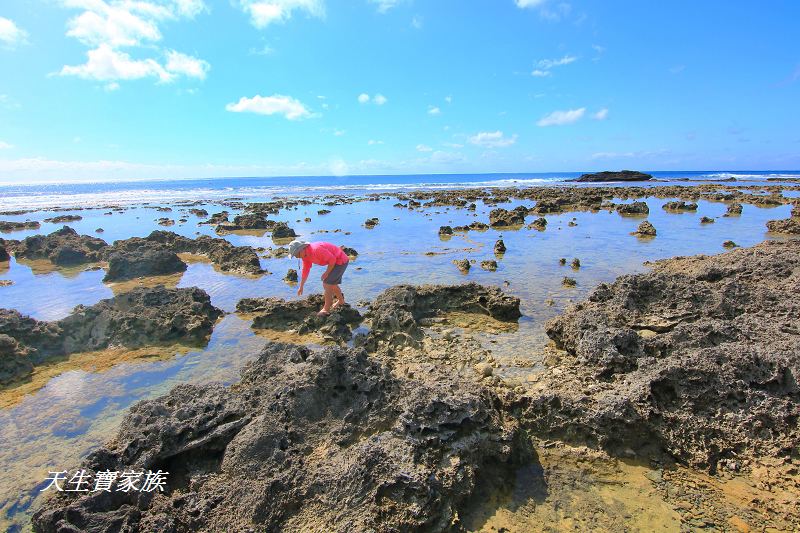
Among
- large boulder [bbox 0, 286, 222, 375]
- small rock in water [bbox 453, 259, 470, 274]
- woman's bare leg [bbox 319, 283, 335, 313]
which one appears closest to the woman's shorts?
woman's bare leg [bbox 319, 283, 335, 313]

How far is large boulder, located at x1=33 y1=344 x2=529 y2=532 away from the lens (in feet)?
11.0

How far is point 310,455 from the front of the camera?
391cm

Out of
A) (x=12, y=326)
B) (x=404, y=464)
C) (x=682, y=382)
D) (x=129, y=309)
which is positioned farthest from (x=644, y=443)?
(x=12, y=326)

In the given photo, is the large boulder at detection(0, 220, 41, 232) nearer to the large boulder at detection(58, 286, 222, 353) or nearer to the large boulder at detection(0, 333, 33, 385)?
the large boulder at detection(58, 286, 222, 353)

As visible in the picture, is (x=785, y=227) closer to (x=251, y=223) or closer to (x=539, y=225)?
(x=539, y=225)

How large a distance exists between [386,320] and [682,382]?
437 centimetres

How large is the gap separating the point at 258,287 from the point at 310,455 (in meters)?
8.84

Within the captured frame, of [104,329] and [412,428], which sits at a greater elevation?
[412,428]

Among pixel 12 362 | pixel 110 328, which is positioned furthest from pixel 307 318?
pixel 12 362

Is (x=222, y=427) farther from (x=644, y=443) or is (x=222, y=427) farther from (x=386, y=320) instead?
(x=644, y=443)

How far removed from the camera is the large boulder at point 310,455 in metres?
3.37

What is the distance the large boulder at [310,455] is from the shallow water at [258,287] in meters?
1.29

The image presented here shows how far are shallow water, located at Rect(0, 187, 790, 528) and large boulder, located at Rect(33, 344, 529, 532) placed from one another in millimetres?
1287

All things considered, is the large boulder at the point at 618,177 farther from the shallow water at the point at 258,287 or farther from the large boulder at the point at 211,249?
the large boulder at the point at 211,249
